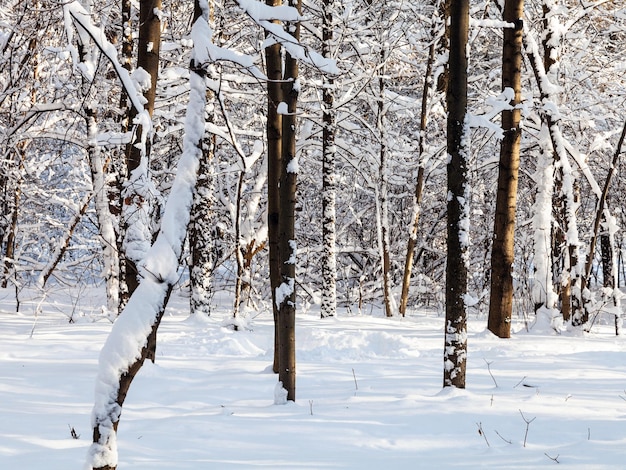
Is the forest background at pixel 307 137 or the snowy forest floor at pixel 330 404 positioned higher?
the forest background at pixel 307 137

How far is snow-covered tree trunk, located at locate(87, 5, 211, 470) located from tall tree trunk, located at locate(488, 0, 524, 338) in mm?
6519

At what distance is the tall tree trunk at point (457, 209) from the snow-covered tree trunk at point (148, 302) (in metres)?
2.75

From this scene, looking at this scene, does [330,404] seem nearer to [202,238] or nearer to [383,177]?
[202,238]

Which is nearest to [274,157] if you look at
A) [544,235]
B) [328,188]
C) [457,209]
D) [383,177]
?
[457,209]

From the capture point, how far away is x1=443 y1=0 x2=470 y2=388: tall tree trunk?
18.6 ft

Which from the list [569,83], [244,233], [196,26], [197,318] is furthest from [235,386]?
[569,83]

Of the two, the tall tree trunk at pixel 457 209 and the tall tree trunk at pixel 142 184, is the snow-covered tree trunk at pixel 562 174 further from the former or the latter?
the tall tree trunk at pixel 142 184

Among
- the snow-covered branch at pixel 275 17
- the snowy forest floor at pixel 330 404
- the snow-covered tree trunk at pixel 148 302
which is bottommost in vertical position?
the snowy forest floor at pixel 330 404

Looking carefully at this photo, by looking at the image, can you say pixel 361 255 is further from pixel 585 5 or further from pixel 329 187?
pixel 585 5

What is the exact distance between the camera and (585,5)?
33.6ft

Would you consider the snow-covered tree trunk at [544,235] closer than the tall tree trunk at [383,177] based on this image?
Yes

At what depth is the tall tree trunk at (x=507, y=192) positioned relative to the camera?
30.1ft

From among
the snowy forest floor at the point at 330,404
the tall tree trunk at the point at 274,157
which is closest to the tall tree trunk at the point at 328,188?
the snowy forest floor at the point at 330,404

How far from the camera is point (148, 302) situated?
3.50 metres
